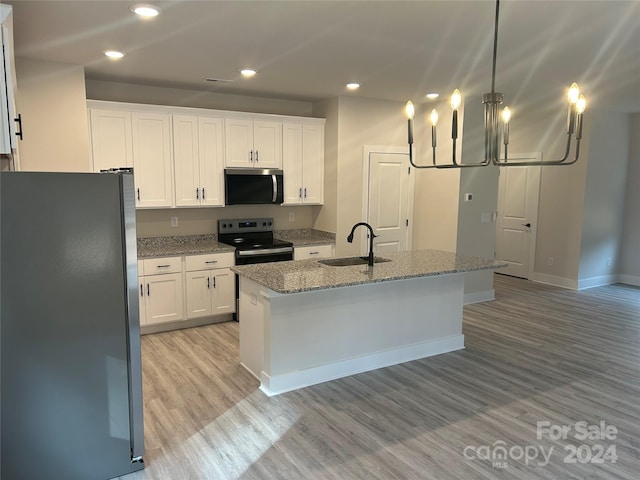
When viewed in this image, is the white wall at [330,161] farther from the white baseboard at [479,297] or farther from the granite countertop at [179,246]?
the white baseboard at [479,297]

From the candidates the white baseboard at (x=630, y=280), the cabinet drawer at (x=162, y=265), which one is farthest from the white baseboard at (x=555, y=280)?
the cabinet drawer at (x=162, y=265)

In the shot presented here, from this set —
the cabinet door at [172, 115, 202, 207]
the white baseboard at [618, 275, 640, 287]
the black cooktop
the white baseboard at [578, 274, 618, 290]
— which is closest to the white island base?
the black cooktop

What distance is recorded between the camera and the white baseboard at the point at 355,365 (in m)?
3.44

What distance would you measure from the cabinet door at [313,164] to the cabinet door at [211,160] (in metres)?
1.06

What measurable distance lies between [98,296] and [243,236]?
3.28 meters

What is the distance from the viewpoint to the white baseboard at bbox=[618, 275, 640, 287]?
7188 mm

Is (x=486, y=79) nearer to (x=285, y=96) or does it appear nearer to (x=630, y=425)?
(x=285, y=96)

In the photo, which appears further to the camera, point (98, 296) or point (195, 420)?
point (195, 420)

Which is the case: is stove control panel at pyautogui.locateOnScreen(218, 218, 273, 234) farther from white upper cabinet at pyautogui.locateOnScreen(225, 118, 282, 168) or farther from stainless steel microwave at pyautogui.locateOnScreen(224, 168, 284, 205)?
white upper cabinet at pyautogui.locateOnScreen(225, 118, 282, 168)

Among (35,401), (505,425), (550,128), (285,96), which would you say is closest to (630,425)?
(505,425)

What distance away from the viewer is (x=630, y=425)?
9.96 feet

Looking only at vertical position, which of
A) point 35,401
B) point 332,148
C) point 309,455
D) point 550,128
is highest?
point 550,128

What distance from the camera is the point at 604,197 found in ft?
22.7

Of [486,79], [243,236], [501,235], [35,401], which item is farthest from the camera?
[501,235]
